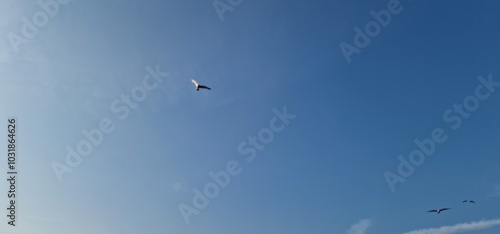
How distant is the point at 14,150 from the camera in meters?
45.2

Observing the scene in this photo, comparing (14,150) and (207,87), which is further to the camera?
(207,87)

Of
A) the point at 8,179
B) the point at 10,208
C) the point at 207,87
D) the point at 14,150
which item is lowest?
the point at 10,208

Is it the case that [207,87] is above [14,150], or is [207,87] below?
above

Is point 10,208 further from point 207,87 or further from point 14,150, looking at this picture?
point 207,87

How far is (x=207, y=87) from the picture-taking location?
5184 cm

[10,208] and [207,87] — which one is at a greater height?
Answer: [207,87]

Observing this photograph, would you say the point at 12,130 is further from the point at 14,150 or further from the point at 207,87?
the point at 207,87

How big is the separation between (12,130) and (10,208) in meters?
11.2

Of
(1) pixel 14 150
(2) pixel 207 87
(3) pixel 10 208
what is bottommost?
(3) pixel 10 208

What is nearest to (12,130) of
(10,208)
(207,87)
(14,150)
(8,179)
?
(14,150)

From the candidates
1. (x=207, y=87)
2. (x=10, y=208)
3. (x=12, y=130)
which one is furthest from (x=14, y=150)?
(x=207, y=87)

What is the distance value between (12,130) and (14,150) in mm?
2918

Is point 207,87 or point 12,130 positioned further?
point 207,87

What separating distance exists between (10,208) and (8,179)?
437 cm
